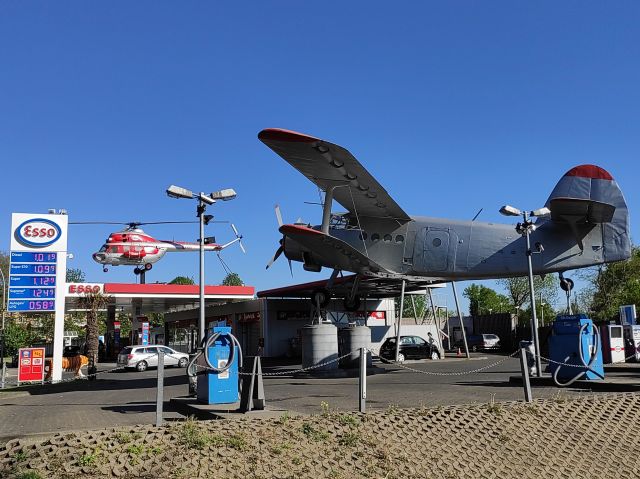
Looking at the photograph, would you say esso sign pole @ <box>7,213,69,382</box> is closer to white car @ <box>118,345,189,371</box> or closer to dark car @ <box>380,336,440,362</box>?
white car @ <box>118,345,189,371</box>

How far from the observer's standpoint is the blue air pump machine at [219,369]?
11.2 m

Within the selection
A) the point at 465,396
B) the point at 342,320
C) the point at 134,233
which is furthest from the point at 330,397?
the point at 134,233

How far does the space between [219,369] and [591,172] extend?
55.2ft

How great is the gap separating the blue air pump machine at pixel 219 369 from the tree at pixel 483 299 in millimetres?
86793

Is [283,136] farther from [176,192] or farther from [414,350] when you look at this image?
[414,350]

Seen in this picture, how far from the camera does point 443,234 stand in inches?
861

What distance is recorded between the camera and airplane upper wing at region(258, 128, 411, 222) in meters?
17.4

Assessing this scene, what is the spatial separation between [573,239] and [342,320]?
906 inches

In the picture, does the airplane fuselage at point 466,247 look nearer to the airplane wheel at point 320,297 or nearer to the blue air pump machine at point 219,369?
the airplane wheel at point 320,297

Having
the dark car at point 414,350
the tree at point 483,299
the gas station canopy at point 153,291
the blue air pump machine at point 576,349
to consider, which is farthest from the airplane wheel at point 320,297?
the tree at point 483,299

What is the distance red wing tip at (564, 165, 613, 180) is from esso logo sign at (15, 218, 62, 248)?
864 inches

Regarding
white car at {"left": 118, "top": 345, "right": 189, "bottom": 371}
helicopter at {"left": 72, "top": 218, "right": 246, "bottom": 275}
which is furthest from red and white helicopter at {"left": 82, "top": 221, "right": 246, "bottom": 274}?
white car at {"left": 118, "top": 345, "right": 189, "bottom": 371}

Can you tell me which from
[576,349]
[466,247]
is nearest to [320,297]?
[466,247]

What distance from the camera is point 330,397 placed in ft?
43.6
